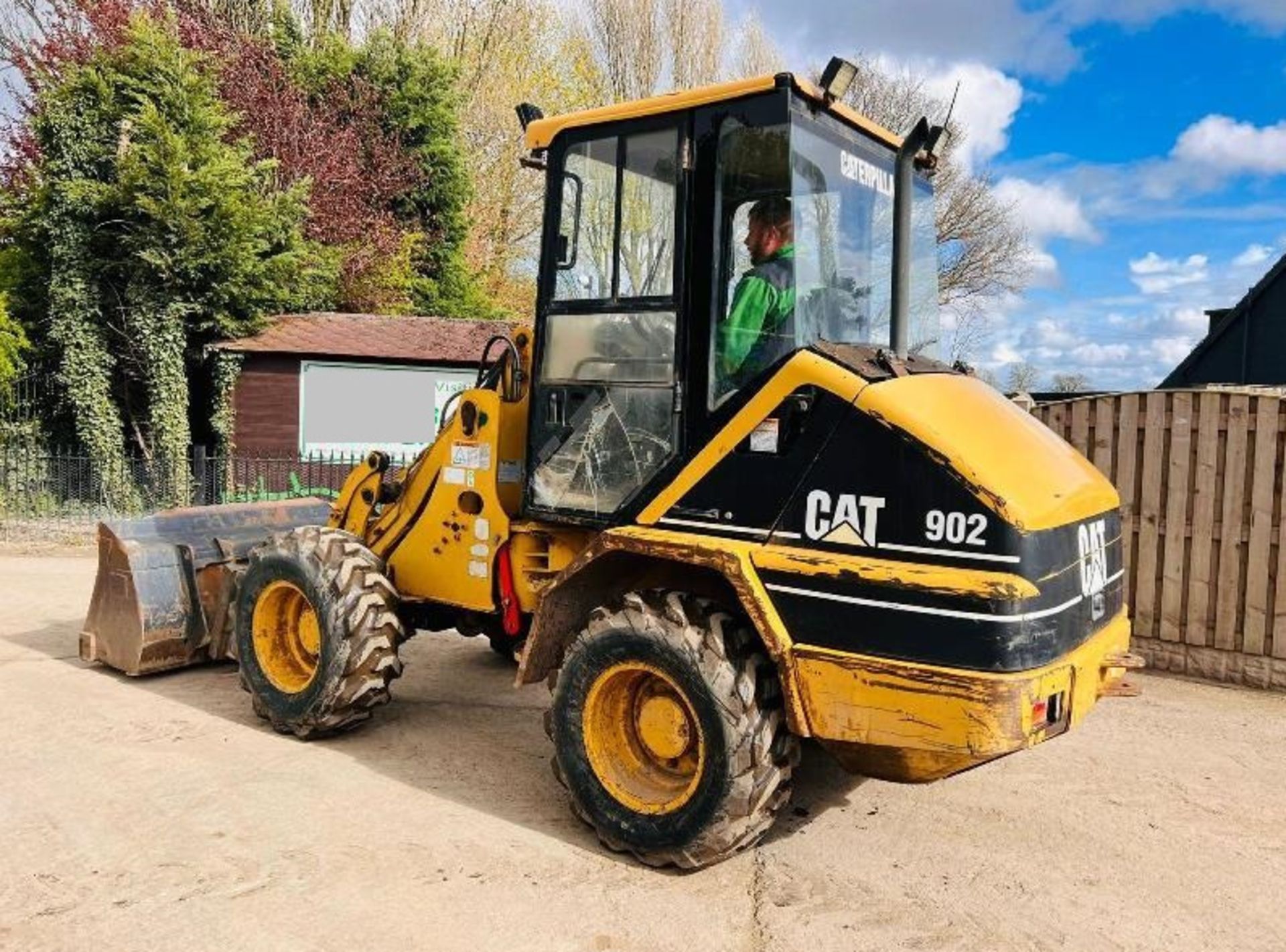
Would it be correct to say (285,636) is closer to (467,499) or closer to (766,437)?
(467,499)

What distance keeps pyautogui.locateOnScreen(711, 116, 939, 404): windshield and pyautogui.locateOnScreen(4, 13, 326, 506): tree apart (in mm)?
12701

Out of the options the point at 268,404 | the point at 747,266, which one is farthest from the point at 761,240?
the point at 268,404

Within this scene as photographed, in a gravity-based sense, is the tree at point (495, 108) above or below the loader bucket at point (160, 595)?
above

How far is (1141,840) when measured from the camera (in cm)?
421

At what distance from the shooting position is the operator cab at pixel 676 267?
12.7ft

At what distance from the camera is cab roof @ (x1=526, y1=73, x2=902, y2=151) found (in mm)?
3822

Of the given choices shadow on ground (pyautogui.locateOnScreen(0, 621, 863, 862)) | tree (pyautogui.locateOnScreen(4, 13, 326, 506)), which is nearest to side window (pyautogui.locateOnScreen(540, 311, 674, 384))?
shadow on ground (pyautogui.locateOnScreen(0, 621, 863, 862))

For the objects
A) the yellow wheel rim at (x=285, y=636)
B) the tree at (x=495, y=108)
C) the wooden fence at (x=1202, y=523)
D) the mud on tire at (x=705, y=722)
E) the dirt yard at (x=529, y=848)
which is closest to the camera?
the dirt yard at (x=529, y=848)

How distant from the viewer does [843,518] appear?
3488mm

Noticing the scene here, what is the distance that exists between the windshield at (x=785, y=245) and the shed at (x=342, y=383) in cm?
1133

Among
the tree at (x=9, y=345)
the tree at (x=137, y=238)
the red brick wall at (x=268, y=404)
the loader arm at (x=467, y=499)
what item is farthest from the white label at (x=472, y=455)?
the red brick wall at (x=268, y=404)

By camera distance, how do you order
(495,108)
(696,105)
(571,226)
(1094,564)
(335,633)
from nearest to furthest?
(1094,564) → (696,105) → (571,226) → (335,633) → (495,108)

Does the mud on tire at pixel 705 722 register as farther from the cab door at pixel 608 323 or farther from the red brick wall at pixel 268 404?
the red brick wall at pixel 268 404

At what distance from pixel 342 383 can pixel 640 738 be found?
1288 cm
